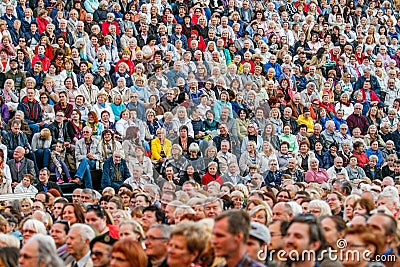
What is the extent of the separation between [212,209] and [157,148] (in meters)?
3.29

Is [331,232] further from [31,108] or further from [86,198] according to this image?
[31,108]

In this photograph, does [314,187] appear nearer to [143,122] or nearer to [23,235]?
[143,122]

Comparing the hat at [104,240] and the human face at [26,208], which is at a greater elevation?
the hat at [104,240]

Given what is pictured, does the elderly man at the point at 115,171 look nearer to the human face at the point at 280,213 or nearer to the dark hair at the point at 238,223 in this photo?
the human face at the point at 280,213

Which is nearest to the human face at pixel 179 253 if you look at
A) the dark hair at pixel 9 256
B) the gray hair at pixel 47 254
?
the gray hair at pixel 47 254

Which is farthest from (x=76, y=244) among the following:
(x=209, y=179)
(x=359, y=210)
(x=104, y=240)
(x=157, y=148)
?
(x=157, y=148)

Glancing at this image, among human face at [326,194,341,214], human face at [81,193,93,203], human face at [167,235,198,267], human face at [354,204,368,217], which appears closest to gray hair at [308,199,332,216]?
human face at [354,204,368,217]

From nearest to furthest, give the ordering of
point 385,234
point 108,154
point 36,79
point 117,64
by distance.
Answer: point 385,234 < point 108,154 < point 36,79 < point 117,64

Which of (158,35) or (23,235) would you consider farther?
(158,35)

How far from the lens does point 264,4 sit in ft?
75.8

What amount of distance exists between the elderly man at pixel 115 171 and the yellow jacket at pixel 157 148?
1.30 m

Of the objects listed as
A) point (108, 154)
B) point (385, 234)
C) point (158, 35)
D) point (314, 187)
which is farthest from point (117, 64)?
point (385, 234)

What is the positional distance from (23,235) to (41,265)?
2646 millimetres

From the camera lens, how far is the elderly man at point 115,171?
14891 millimetres
